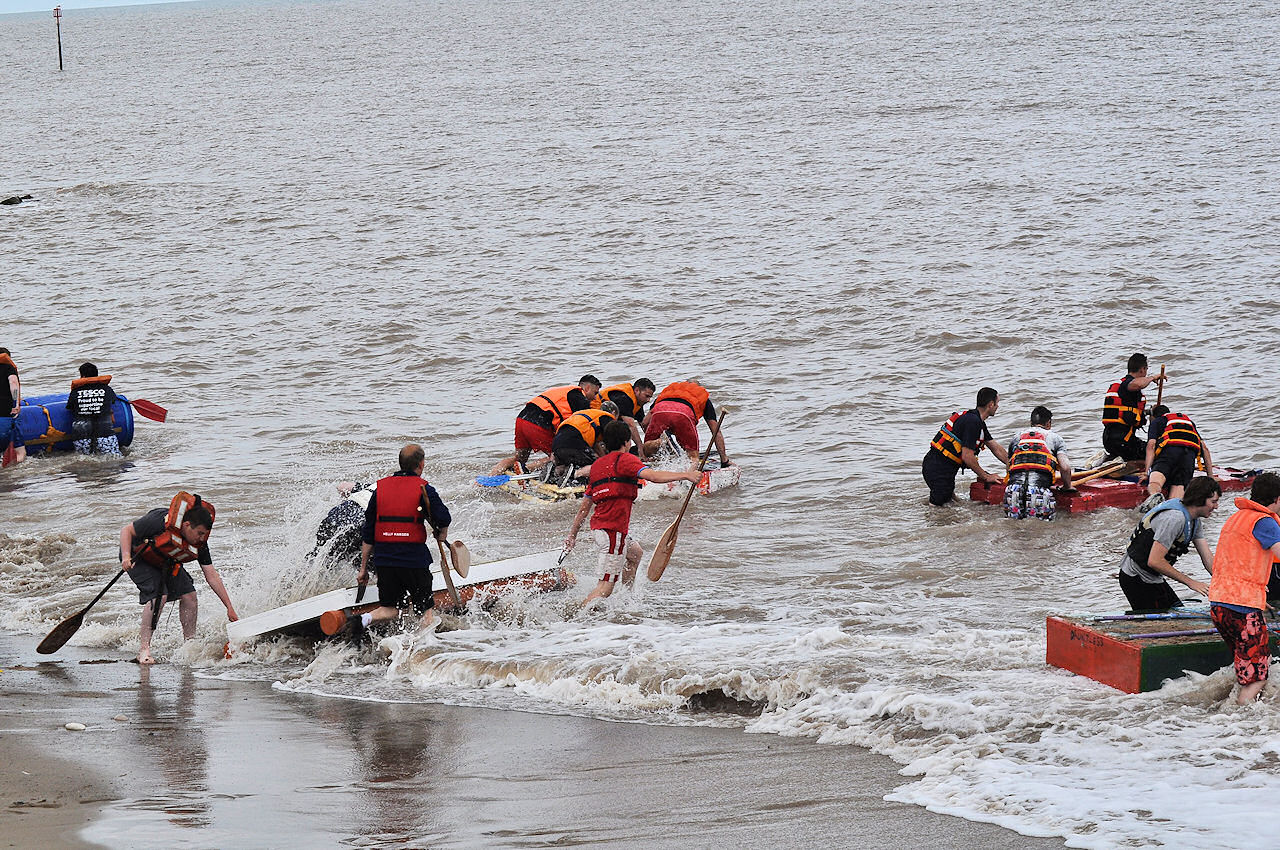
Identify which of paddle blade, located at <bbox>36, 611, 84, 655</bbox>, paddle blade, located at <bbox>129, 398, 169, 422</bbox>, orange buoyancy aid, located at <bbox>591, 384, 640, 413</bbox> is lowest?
paddle blade, located at <bbox>36, 611, 84, 655</bbox>

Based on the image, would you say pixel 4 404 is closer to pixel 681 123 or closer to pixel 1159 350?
pixel 1159 350

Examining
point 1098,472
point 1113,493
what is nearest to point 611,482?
point 1113,493

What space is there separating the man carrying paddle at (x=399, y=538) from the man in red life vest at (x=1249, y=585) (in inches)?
175

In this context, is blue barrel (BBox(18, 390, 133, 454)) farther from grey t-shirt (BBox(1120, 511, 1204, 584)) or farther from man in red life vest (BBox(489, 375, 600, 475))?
grey t-shirt (BBox(1120, 511, 1204, 584))

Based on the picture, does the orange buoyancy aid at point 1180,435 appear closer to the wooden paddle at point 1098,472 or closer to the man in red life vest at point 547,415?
the wooden paddle at point 1098,472

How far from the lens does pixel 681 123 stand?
1625 inches

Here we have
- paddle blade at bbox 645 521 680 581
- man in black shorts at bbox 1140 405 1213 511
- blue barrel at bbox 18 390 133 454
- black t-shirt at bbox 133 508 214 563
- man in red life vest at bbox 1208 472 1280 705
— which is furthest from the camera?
blue barrel at bbox 18 390 133 454

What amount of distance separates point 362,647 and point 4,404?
29.9 feet

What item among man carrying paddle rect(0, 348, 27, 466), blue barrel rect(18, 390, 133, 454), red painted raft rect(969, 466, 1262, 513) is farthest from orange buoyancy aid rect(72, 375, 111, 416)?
red painted raft rect(969, 466, 1262, 513)

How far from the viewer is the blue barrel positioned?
51.5 feet

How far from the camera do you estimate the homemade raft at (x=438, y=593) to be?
28.1 ft

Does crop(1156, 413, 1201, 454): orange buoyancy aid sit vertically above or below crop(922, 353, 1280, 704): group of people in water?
above

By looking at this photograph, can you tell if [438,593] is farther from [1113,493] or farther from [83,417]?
[83,417]

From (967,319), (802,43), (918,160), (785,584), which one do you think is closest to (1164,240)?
(967,319)
